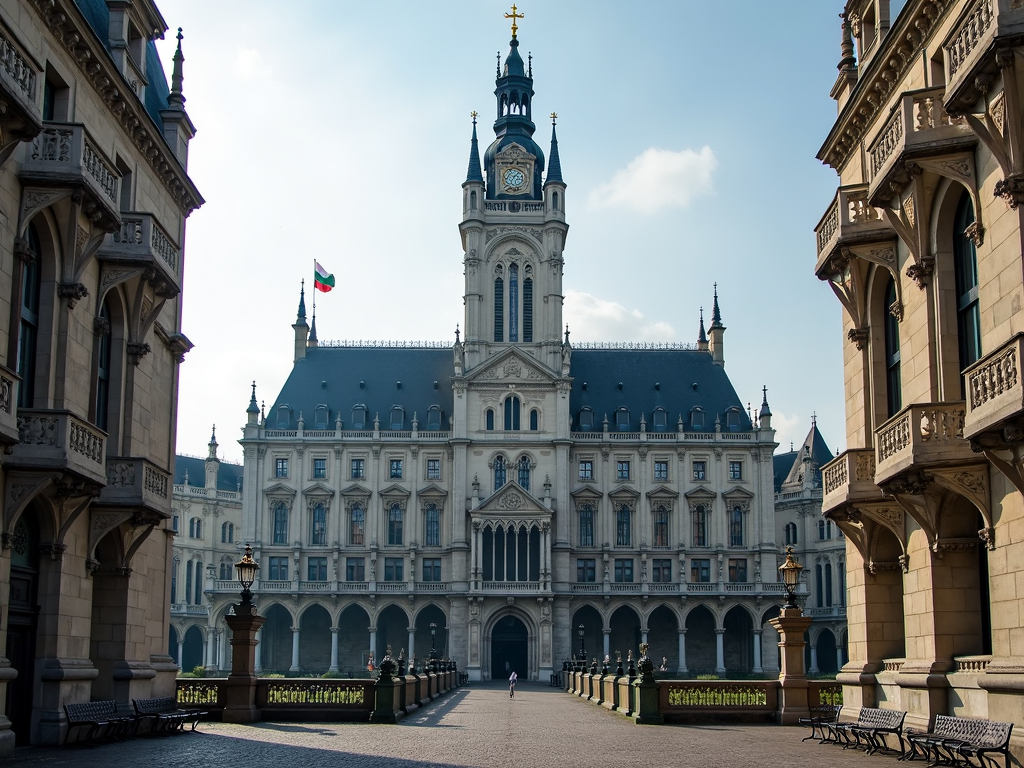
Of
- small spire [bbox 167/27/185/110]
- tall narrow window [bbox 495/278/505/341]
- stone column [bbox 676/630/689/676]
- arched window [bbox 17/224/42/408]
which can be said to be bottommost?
stone column [bbox 676/630/689/676]

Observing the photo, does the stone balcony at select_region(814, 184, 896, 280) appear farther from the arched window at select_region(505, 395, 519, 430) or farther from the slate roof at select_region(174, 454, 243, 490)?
the slate roof at select_region(174, 454, 243, 490)

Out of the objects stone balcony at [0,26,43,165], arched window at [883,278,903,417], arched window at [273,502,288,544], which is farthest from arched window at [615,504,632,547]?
stone balcony at [0,26,43,165]

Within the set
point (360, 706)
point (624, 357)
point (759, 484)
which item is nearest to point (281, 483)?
point (624, 357)

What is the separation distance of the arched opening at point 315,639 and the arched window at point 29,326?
64835 millimetres

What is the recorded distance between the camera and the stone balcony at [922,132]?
20828 millimetres

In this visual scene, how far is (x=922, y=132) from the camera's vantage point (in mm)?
21156

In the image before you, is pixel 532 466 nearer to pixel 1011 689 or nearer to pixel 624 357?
pixel 624 357

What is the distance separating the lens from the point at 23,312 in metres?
22.6

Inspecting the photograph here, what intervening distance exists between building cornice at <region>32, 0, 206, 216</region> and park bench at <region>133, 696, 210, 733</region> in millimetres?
12846

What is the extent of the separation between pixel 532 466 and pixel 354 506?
42.7 ft

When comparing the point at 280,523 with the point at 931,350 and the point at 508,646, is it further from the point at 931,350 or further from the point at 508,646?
the point at 931,350

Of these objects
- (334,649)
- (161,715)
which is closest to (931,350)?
(161,715)

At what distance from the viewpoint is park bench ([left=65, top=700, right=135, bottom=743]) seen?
23156 mm

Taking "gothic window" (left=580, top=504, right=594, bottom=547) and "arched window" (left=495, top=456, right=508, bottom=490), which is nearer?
"arched window" (left=495, top=456, right=508, bottom=490)
